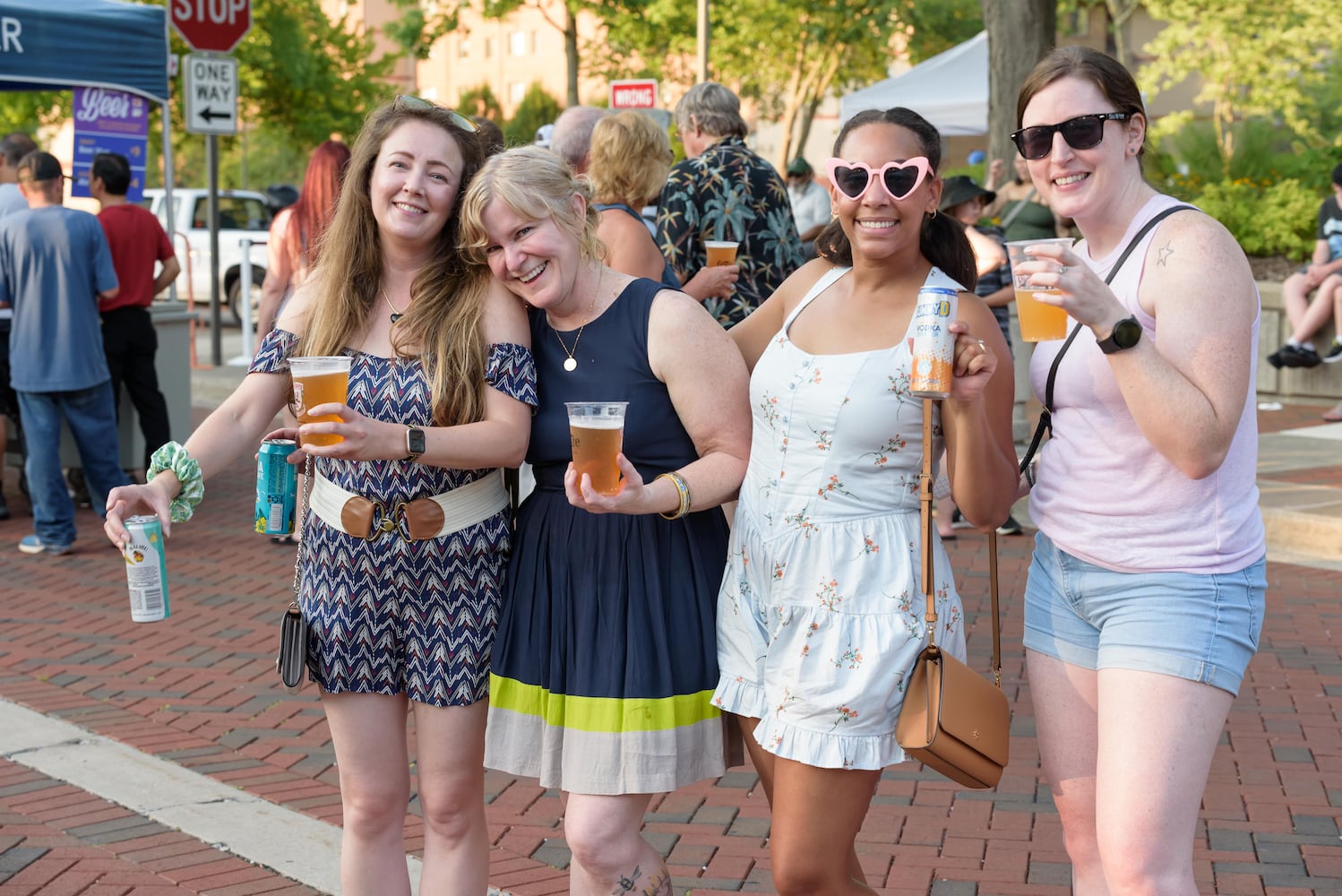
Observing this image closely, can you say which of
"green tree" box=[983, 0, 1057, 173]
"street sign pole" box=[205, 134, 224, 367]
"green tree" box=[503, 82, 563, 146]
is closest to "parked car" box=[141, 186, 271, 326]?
"street sign pole" box=[205, 134, 224, 367]

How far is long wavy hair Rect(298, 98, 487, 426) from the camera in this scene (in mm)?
2959

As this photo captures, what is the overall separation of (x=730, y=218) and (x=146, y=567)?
3.31 metres

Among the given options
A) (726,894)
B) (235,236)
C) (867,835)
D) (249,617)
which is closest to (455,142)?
(726,894)

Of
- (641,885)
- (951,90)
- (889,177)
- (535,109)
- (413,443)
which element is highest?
(535,109)

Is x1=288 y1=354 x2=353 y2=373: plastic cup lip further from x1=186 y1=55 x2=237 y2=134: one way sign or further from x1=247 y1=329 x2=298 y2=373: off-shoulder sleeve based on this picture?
x1=186 y1=55 x2=237 y2=134: one way sign

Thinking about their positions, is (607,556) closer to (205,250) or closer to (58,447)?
(58,447)

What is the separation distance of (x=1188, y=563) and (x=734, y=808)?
7.24 ft

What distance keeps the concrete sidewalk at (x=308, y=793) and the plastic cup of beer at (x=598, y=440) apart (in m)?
1.62

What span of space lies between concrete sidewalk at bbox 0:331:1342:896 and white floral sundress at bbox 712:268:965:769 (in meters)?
1.26

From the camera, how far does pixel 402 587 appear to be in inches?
120

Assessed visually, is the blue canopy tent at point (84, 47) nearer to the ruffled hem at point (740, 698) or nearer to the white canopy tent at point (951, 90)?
the ruffled hem at point (740, 698)

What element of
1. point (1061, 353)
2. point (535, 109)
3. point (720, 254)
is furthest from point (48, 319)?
point (535, 109)

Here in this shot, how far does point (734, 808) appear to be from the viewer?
175 inches

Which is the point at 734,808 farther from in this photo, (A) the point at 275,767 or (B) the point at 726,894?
(A) the point at 275,767
